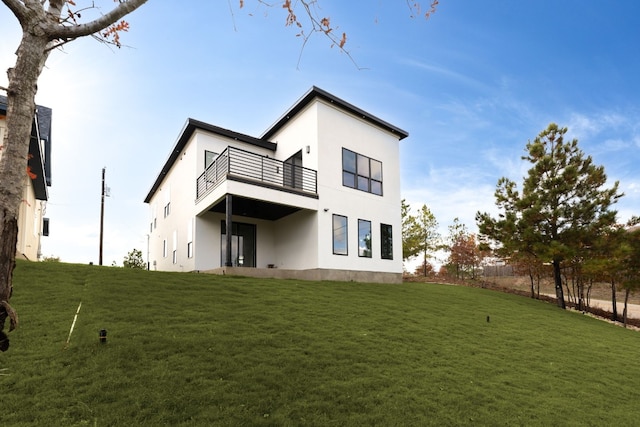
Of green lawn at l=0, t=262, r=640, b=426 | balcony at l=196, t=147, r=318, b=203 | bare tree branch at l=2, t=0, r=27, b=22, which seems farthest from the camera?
balcony at l=196, t=147, r=318, b=203

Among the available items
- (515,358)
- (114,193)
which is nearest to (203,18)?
(515,358)

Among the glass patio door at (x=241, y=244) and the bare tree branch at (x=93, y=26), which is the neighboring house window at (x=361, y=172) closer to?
the glass patio door at (x=241, y=244)

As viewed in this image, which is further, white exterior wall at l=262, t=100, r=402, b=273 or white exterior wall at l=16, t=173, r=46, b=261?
white exterior wall at l=262, t=100, r=402, b=273

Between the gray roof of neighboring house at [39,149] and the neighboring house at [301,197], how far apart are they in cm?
552

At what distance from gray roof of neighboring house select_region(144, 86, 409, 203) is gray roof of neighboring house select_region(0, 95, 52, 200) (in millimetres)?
5379

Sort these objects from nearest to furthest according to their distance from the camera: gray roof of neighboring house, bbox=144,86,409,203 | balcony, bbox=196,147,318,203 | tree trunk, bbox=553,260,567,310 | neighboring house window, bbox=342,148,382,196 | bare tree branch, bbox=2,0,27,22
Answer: bare tree branch, bbox=2,0,27,22, balcony, bbox=196,147,318,203, gray roof of neighboring house, bbox=144,86,409,203, neighboring house window, bbox=342,148,382,196, tree trunk, bbox=553,260,567,310

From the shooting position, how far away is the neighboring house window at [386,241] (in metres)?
18.7

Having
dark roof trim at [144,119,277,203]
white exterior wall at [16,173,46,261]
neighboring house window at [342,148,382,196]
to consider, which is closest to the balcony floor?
neighboring house window at [342,148,382,196]

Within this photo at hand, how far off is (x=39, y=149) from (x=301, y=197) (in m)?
9.80

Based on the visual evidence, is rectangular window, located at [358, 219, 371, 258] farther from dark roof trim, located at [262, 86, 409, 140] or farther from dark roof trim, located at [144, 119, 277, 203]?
dark roof trim, located at [144, 119, 277, 203]

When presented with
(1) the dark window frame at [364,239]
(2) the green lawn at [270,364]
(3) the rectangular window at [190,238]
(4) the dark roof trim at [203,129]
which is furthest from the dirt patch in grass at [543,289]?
(3) the rectangular window at [190,238]

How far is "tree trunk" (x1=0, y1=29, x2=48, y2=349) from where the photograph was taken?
242 centimetres

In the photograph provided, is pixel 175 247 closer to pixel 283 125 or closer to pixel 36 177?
pixel 36 177

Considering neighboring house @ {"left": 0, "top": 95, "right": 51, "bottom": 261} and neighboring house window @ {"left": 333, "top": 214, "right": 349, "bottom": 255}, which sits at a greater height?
neighboring house @ {"left": 0, "top": 95, "right": 51, "bottom": 261}
